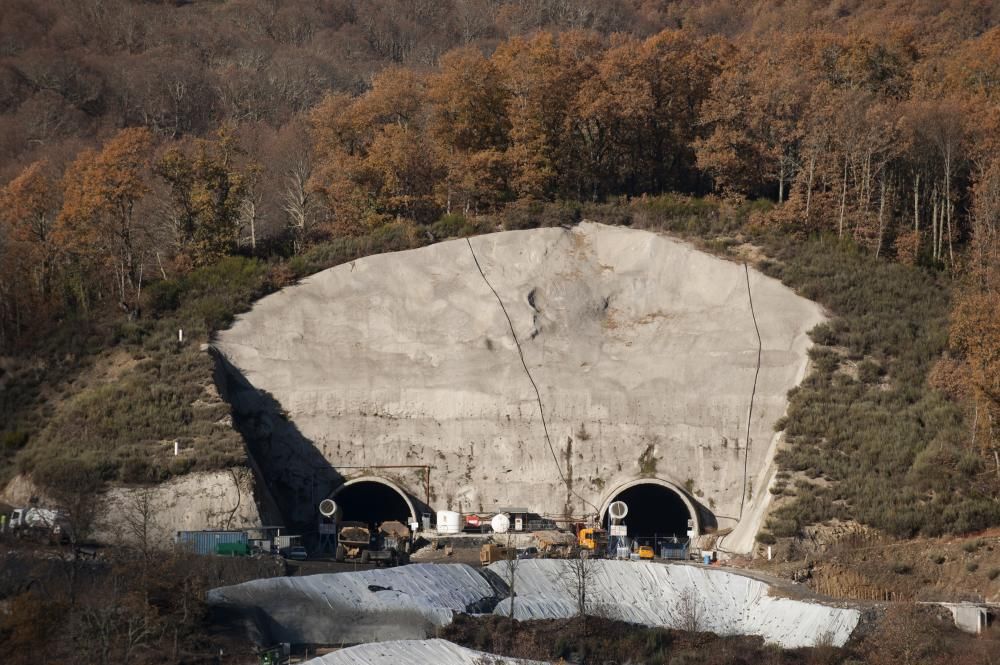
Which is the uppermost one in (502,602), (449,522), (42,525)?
(42,525)

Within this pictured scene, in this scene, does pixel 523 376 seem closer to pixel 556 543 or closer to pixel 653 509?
pixel 653 509

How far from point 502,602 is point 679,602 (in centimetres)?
557

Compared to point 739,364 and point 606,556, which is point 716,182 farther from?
point 606,556

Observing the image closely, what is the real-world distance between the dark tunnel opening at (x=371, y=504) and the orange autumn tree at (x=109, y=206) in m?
12.9

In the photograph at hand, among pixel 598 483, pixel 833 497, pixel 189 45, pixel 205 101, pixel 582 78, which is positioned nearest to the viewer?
pixel 833 497

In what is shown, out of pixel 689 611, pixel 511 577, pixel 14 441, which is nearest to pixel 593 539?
pixel 511 577

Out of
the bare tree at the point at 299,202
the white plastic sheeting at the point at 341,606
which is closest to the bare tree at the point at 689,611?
the white plastic sheeting at the point at 341,606

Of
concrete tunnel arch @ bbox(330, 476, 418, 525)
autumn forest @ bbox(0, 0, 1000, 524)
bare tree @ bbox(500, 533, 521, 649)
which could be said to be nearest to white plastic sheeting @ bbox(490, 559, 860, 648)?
bare tree @ bbox(500, 533, 521, 649)

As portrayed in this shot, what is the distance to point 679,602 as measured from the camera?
4225 centimetres

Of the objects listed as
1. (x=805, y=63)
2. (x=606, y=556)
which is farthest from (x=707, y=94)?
(x=606, y=556)

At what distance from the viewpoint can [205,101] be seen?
5010 inches

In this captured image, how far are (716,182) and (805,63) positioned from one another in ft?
31.9

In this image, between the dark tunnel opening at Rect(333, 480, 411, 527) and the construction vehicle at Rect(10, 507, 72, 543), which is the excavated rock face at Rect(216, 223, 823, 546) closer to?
the dark tunnel opening at Rect(333, 480, 411, 527)

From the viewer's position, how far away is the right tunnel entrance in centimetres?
5812
